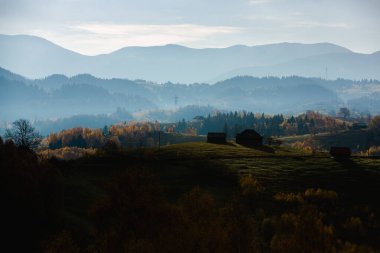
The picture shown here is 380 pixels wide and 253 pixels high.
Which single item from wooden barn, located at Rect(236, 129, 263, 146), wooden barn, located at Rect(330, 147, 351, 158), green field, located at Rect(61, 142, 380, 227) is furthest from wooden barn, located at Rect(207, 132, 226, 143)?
wooden barn, located at Rect(330, 147, 351, 158)

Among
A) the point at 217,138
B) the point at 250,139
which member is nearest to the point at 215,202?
the point at 250,139

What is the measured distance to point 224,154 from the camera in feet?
453

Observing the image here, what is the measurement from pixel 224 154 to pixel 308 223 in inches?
3618

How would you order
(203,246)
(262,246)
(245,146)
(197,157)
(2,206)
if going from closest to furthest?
(203,246), (2,206), (262,246), (197,157), (245,146)

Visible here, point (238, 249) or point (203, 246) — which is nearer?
point (203, 246)

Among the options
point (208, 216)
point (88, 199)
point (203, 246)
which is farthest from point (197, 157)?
point (203, 246)

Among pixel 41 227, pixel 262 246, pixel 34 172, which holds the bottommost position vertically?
pixel 262 246

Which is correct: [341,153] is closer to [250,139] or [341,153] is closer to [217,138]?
[250,139]

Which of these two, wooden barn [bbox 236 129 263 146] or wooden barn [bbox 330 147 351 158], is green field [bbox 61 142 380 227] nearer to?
wooden barn [bbox 330 147 351 158]

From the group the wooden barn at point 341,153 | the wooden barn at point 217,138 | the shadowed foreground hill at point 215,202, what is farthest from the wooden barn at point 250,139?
→ the wooden barn at point 341,153

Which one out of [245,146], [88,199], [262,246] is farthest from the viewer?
[245,146]

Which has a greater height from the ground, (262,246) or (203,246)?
(203,246)

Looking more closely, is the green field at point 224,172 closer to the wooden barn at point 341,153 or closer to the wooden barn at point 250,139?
the wooden barn at point 341,153

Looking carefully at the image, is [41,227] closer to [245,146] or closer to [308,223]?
[308,223]
